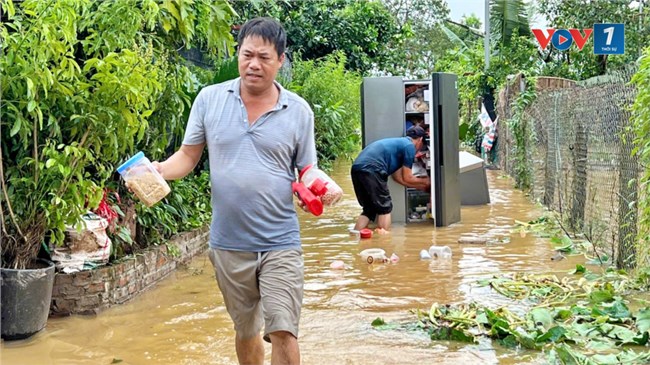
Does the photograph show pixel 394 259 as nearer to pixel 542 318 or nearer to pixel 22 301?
pixel 542 318

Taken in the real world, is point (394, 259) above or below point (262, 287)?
below

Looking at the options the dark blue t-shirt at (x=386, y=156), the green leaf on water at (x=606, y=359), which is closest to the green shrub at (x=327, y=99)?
the dark blue t-shirt at (x=386, y=156)

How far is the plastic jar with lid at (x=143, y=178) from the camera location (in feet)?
13.3

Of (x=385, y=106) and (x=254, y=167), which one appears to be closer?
(x=254, y=167)

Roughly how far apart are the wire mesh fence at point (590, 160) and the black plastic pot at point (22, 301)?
474cm

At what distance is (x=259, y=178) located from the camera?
406 cm

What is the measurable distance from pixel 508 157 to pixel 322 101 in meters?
4.78

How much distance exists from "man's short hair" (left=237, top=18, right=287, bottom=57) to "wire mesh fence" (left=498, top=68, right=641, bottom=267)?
12.9 ft

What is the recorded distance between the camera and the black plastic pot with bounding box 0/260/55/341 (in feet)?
19.1

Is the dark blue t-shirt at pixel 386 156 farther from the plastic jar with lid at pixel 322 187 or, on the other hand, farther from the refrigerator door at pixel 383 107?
the plastic jar with lid at pixel 322 187

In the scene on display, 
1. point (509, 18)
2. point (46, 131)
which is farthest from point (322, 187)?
point (509, 18)

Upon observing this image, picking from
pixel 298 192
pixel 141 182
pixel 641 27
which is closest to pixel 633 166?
pixel 298 192

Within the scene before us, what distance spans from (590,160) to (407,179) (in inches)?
116

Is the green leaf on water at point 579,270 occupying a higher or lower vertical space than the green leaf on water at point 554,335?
lower
